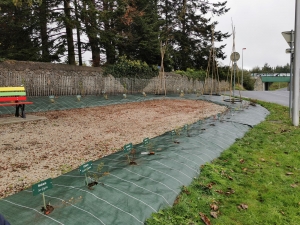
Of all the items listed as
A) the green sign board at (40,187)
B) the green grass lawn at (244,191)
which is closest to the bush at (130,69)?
the green grass lawn at (244,191)

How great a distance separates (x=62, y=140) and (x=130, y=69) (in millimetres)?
9670

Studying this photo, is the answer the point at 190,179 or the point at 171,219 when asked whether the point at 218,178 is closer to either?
the point at 190,179

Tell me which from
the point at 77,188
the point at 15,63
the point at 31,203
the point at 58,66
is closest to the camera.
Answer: the point at 31,203

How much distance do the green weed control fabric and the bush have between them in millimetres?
10002

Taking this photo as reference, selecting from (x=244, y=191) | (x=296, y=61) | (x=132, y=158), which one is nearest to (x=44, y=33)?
(x=296, y=61)

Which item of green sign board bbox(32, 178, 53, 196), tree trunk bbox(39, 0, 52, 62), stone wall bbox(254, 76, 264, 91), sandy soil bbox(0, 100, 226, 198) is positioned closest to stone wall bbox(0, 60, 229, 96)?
sandy soil bbox(0, 100, 226, 198)

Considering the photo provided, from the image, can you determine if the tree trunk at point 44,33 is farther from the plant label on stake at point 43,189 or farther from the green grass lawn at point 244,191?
the plant label on stake at point 43,189

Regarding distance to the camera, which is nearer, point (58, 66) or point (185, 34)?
point (58, 66)

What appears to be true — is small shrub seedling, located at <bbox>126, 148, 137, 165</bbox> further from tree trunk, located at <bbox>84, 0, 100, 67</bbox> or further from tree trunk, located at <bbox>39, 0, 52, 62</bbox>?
tree trunk, located at <bbox>39, 0, 52, 62</bbox>

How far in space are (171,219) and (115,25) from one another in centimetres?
1527

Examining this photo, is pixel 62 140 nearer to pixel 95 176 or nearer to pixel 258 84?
pixel 95 176

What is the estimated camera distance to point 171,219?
229cm

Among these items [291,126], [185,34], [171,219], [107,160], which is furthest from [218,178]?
[185,34]

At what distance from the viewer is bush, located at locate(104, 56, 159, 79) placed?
1349 cm
